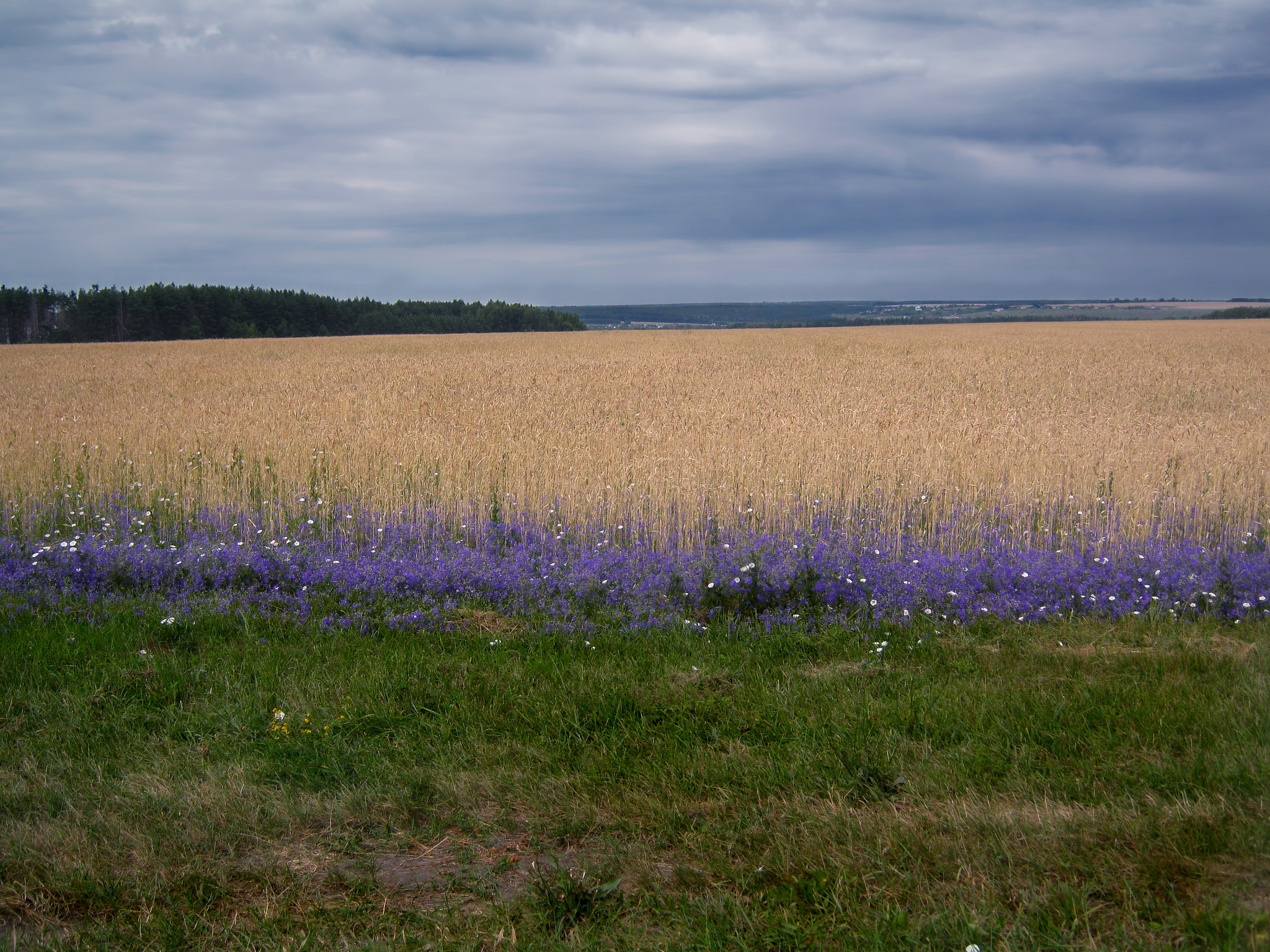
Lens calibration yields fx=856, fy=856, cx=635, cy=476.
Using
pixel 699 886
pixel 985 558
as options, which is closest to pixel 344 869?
pixel 699 886

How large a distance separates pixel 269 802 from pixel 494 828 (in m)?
1.05

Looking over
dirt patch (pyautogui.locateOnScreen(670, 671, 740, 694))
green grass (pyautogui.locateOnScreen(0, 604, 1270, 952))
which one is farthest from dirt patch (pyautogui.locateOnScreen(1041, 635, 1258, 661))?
dirt patch (pyautogui.locateOnScreen(670, 671, 740, 694))

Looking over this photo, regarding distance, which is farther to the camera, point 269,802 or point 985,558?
point 985,558

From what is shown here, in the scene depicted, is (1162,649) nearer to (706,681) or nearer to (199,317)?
(706,681)

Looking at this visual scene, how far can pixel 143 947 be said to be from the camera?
2977 millimetres

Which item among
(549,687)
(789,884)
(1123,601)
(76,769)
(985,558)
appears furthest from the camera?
(985,558)

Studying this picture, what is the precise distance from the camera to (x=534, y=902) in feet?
10.3

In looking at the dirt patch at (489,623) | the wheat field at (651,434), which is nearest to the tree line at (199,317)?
the wheat field at (651,434)

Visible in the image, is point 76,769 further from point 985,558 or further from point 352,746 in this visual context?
point 985,558

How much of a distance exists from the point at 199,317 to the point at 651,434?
8063 centimetres

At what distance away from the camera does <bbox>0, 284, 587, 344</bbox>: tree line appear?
75500 millimetres

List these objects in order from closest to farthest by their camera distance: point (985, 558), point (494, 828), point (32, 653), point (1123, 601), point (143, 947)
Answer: point (143, 947), point (494, 828), point (32, 653), point (1123, 601), point (985, 558)

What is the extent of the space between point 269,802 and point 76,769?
45.4 inches

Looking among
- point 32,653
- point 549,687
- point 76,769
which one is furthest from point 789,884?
point 32,653
